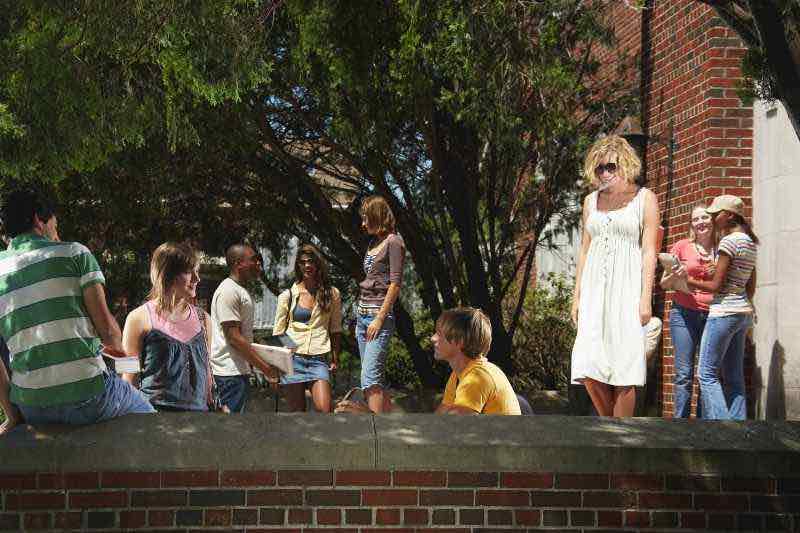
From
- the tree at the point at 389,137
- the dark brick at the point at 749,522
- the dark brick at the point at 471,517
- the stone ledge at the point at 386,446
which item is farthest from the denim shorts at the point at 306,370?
the dark brick at the point at 749,522

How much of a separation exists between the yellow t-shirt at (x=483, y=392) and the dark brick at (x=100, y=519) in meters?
1.69

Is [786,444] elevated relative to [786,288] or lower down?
lower down

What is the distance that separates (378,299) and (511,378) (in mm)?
5113

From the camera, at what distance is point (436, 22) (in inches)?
368

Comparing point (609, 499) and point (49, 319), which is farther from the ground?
point (49, 319)

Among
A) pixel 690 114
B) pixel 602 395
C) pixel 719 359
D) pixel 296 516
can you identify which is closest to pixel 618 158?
pixel 602 395

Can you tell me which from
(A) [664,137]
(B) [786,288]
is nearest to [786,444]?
(B) [786,288]

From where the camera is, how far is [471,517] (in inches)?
184

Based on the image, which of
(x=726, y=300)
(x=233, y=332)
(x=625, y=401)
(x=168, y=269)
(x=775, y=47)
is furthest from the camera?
(x=233, y=332)

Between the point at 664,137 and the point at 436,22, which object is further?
the point at 664,137

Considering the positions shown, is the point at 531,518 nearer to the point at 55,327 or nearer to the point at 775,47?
the point at 55,327

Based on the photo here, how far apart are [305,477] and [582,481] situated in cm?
120

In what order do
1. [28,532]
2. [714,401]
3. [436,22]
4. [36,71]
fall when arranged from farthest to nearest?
1. [436,22]
2. [714,401]
3. [36,71]
4. [28,532]

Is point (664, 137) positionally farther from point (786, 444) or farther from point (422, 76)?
point (786, 444)
